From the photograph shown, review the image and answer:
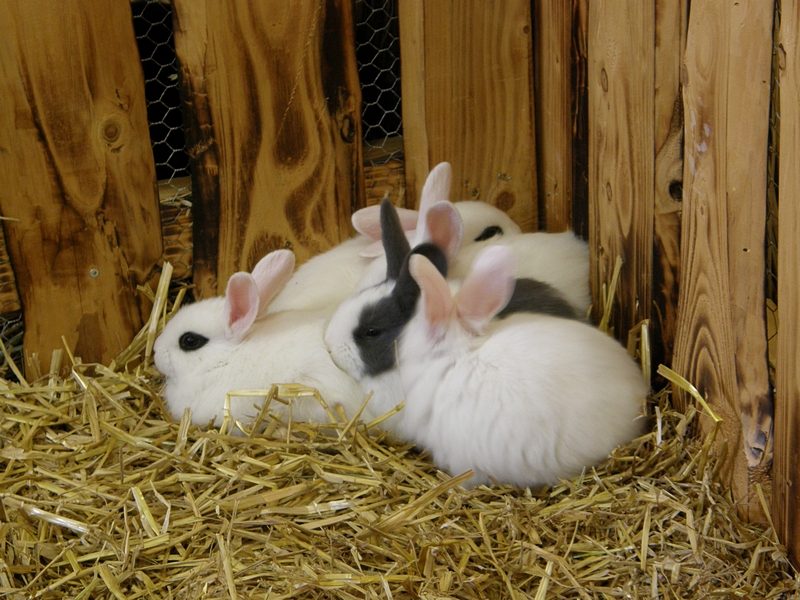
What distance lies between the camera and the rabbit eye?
3055 mm

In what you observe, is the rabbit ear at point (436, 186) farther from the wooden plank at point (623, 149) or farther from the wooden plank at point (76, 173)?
the wooden plank at point (76, 173)

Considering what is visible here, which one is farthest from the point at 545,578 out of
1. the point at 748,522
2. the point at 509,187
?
the point at 509,187

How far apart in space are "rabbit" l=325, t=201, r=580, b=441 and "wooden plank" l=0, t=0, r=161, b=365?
3.30 feet

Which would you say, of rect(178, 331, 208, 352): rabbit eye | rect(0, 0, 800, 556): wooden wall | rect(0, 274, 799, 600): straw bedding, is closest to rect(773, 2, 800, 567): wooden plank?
rect(0, 0, 800, 556): wooden wall

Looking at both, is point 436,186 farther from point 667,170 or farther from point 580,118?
point 667,170

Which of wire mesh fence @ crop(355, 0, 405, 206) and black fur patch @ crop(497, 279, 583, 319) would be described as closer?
black fur patch @ crop(497, 279, 583, 319)

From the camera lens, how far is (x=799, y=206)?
1.94 m

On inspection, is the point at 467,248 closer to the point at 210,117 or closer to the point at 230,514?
the point at 210,117

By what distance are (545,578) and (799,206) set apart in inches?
44.2

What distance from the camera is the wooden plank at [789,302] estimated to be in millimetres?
1885

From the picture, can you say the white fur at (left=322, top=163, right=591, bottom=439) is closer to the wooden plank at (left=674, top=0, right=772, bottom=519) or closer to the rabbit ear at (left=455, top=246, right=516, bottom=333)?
the rabbit ear at (left=455, top=246, right=516, bottom=333)

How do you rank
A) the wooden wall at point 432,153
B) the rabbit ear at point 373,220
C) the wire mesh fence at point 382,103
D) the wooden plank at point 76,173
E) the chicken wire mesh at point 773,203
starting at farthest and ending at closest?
the wire mesh fence at point 382,103
the rabbit ear at point 373,220
the wooden plank at point 76,173
the wooden wall at point 432,153
the chicken wire mesh at point 773,203

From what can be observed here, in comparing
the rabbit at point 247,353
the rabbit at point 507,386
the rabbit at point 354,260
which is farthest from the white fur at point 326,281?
the rabbit at point 507,386

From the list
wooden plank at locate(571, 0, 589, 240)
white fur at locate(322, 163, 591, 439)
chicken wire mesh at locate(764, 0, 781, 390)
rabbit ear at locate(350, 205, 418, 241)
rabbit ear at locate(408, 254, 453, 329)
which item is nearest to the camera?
chicken wire mesh at locate(764, 0, 781, 390)
